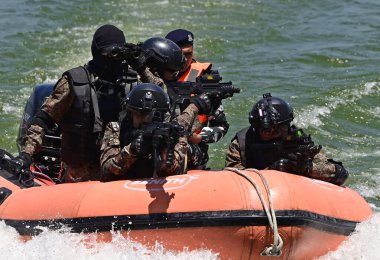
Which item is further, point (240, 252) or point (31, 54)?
point (31, 54)

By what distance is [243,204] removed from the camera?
5.61 m

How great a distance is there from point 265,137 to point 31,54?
351 inches

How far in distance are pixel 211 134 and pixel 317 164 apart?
3.11ft

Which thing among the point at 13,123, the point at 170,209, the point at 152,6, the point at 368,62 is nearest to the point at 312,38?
the point at 368,62

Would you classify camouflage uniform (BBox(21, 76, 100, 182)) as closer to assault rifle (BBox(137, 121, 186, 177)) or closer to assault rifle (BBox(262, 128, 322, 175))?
assault rifle (BBox(137, 121, 186, 177))

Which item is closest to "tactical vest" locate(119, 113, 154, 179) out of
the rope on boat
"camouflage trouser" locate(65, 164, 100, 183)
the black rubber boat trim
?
the black rubber boat trim

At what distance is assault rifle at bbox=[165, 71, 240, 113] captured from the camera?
6772mm

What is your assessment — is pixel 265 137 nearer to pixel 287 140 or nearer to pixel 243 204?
pixel 287 140

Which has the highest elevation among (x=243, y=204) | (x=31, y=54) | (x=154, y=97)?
(x=154, y=97)

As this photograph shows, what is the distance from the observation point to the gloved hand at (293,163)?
6.32 meters

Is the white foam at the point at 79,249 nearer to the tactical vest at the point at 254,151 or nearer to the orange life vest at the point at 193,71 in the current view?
the tactical vest at the point at 254,151

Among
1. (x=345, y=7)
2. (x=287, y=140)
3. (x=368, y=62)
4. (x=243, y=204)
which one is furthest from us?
(x=345, y=7)

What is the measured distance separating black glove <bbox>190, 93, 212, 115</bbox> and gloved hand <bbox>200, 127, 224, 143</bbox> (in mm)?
586

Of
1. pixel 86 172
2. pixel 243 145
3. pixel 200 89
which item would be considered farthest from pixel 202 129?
pixel 86 172
